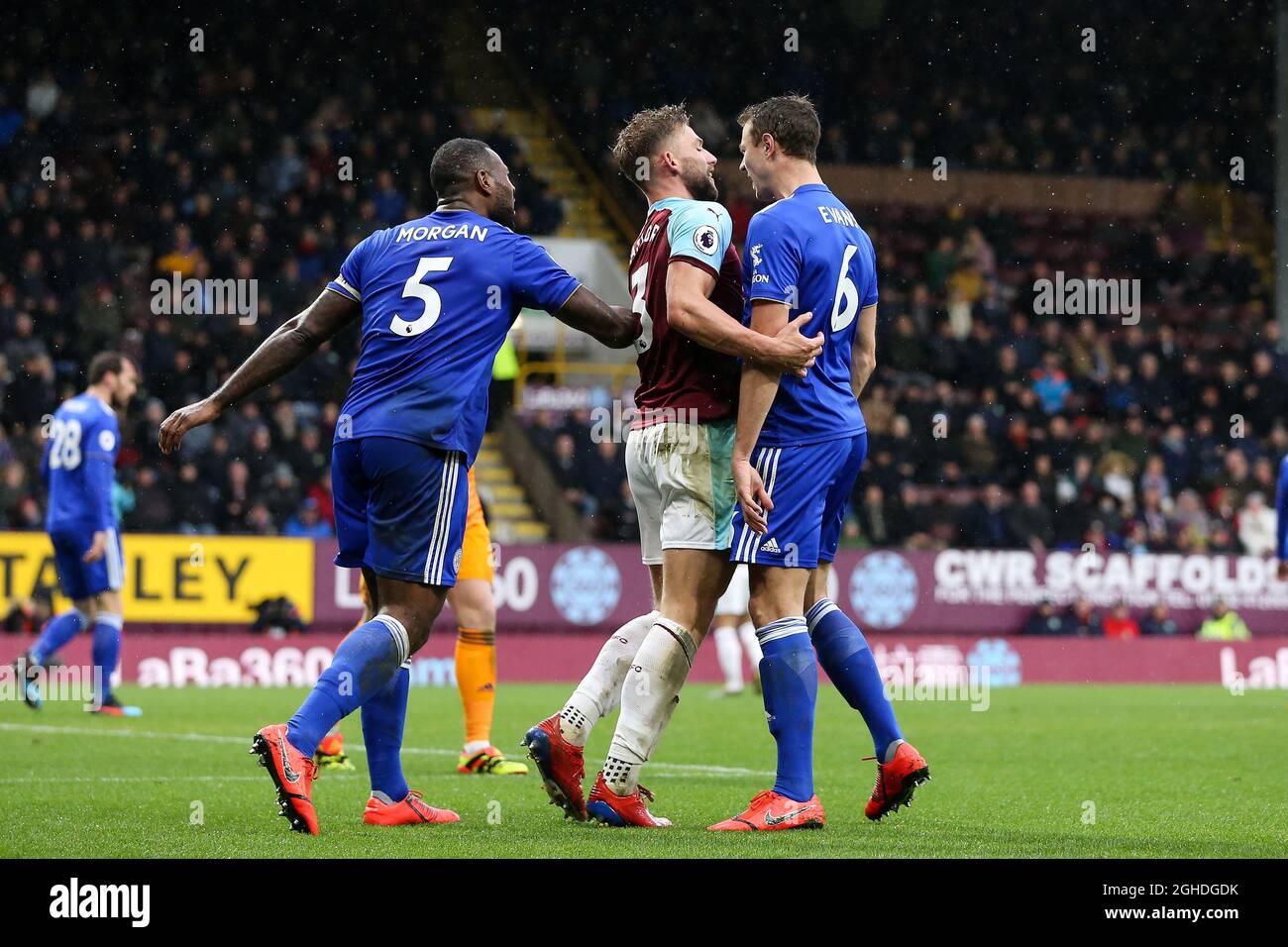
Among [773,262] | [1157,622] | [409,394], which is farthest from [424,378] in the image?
[1157,622]

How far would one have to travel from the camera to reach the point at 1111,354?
23328 mm

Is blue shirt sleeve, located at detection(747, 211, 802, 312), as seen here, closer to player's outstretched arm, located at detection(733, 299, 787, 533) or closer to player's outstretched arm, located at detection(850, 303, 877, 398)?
player's outstretched arm, located at detection(733, 299, 787, 533)

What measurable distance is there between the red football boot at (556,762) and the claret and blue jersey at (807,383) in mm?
841

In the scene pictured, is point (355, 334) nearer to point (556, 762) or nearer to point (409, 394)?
point (409, 394)

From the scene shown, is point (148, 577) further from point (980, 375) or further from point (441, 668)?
point (980, 375)

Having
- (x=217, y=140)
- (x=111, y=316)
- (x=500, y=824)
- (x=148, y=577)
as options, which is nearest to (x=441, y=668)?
(x=148, y=577)

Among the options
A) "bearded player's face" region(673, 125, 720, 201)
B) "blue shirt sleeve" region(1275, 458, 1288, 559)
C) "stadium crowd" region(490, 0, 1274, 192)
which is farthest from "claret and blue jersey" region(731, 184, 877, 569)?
"stadium crowd" region(490, 0, 1274, 192)

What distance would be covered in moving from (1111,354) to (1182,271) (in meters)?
3.57

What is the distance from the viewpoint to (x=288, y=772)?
16.8 ft

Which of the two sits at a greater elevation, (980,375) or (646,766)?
(980,375)

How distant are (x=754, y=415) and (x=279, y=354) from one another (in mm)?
1551

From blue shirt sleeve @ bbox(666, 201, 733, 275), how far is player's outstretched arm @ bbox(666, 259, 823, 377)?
0.12 feet

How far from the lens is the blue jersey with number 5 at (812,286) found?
5719mm
